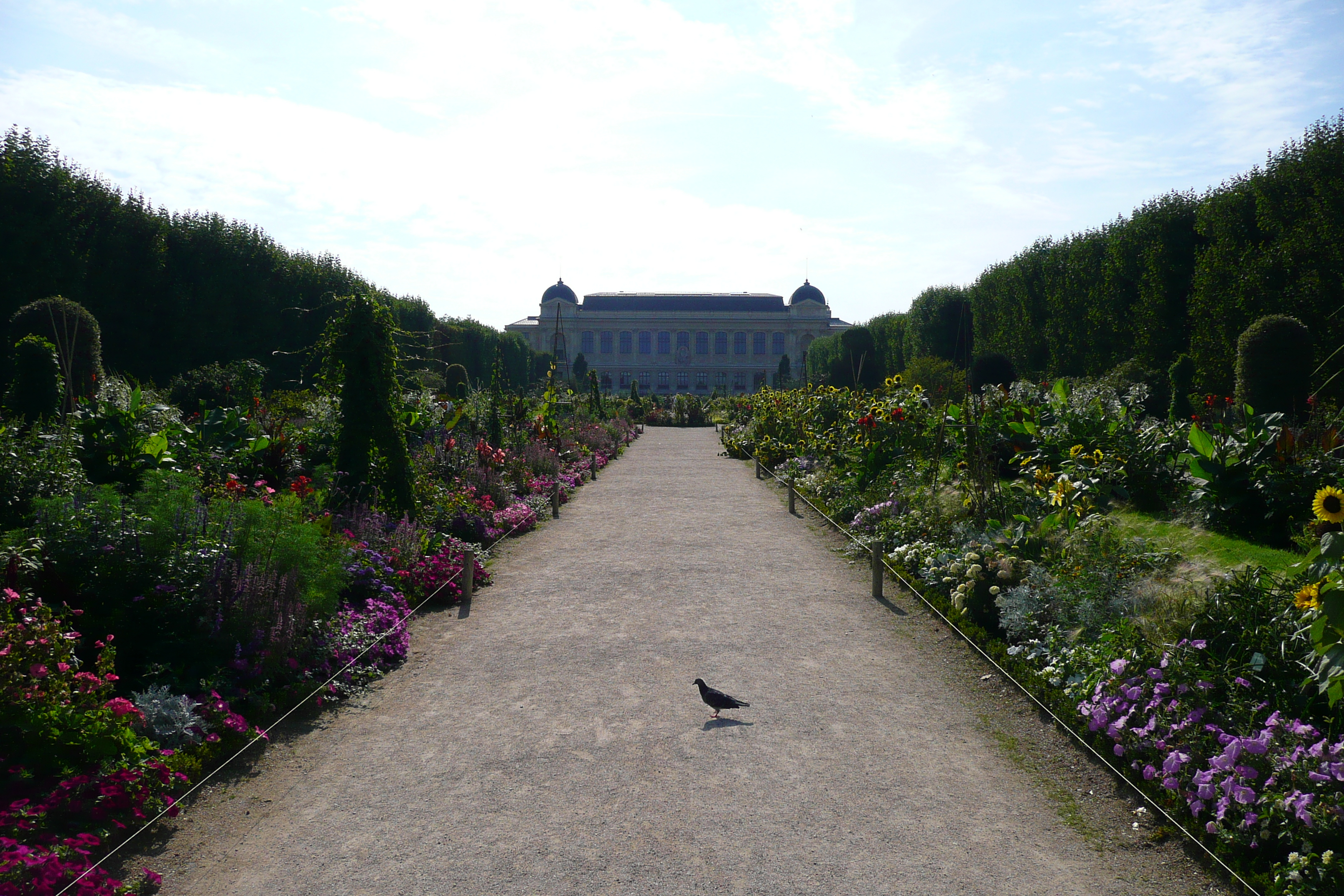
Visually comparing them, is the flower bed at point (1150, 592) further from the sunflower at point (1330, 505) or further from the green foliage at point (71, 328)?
the green foliage at point (71, 328)

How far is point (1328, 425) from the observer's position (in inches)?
246

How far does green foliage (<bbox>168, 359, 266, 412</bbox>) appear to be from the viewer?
50.7ft

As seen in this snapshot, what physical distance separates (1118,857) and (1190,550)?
360 centimetres

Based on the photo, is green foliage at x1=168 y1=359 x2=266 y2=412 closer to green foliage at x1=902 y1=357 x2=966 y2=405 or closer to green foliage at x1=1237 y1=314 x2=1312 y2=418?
green foliage at x1=902 y1=357 x2=966 y2=405

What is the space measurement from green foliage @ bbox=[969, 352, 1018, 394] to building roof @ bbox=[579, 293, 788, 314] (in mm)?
67752

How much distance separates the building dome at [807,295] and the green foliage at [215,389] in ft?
246

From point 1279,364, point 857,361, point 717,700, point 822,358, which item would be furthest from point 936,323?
point 717,700

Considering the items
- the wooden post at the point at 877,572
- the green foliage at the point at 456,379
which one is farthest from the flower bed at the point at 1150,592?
the green foliage at the point at 456,379

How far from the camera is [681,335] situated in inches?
3479

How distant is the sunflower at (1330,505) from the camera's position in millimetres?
2980

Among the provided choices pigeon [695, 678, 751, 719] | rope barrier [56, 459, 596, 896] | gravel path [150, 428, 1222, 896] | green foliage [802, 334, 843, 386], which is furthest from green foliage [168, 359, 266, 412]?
green foliage [802, 334, 843, 386]

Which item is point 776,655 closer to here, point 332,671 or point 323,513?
point 332,671

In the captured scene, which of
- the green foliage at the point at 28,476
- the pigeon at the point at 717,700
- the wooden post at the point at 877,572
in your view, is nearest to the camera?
the pigeon at the point at 717,700

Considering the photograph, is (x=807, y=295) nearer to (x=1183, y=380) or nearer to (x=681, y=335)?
(x=681, y=335)
